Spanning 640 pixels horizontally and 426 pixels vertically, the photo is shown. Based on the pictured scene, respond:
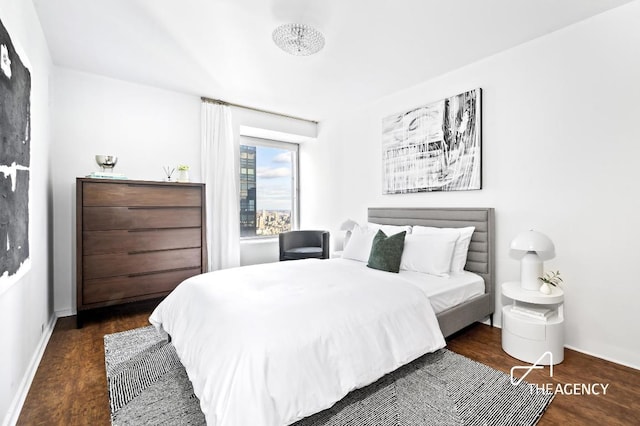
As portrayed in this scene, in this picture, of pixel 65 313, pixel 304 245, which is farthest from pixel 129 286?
pixel 304 245

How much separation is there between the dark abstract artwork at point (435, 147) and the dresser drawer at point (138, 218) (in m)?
2.44

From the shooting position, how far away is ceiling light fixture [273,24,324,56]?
232 centimetres

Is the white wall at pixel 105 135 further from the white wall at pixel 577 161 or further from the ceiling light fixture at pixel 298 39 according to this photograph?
the white wall at pixel 577 161

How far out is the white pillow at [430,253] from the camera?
267 centimetres

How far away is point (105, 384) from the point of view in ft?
6.30

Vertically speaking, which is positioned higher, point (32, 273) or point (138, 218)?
point (138, 218)

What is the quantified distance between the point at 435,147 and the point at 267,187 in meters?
2.94

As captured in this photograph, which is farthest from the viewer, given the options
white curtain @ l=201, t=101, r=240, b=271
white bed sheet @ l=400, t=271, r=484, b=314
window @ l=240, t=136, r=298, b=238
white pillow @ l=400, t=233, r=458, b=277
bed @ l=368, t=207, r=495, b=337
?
window @ l=240, t=136, r=298, b=238

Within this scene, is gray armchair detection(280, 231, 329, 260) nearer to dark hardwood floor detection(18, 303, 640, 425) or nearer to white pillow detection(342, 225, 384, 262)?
white pillow detection(342, 225, 384, 262)

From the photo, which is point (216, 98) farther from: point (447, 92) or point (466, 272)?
point (466, 272)

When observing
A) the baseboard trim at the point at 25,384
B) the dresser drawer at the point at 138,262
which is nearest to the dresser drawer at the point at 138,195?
the dresser drawer at the point at 138,262

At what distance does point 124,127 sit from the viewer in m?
3.53

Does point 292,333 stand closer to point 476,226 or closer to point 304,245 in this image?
point 476,226

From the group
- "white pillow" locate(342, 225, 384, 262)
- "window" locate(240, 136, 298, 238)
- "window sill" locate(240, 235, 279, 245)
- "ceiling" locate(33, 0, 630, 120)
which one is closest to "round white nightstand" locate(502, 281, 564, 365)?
"white pillow" locate(342, 225, 384, 262)
